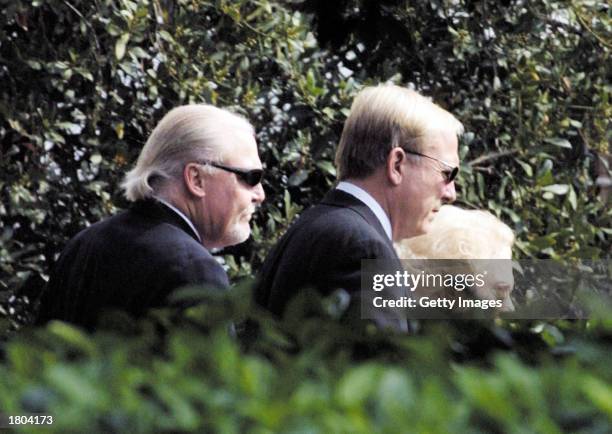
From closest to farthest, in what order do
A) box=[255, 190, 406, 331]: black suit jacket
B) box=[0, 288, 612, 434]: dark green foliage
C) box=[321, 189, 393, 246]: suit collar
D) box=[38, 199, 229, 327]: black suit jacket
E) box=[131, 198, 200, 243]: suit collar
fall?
box=[0, 288, 612, 434]: dark green foliage, box=[38, 199, 229, 327]: black suit jacket, box=[255, 190, 406, 331]: black suit jacket, box=[131, 198, 200, 243]: suit collar, box=[321, 189, 393, 246]: suit collar

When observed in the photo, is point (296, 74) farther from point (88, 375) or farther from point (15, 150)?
point (88, 375)

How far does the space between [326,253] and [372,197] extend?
457 mm

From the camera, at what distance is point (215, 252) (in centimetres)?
636

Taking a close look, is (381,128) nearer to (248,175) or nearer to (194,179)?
(248,175)

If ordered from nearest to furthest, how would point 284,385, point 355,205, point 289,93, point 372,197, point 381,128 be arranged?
point 284,385 < point 355,205 < point 372,197 < point 381,128 < point 289,93

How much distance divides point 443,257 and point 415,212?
54 cm

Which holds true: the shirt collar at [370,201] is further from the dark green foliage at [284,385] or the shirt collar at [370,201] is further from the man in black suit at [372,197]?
the dark green foliage at [284,385]

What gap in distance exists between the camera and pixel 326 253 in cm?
394

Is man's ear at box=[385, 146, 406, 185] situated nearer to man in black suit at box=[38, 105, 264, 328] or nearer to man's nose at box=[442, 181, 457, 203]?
man's nose at box=[442, 181, 457, 203]

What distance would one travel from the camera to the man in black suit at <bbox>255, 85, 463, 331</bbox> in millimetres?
3947

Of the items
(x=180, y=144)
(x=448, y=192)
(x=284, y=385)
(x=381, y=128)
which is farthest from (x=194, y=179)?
(x=284, y=385)

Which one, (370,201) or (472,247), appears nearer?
(370,201)

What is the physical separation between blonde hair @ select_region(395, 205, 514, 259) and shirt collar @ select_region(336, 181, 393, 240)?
0.56m

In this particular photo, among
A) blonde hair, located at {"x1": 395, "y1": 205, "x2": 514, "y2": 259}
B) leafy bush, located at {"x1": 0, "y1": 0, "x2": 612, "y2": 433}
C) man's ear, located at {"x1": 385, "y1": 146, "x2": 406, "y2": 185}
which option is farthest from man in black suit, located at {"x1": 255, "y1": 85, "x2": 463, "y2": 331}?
blonde hair, located at {"x1": 395, "y1": 205, "x2": 514, "y2": 259}
